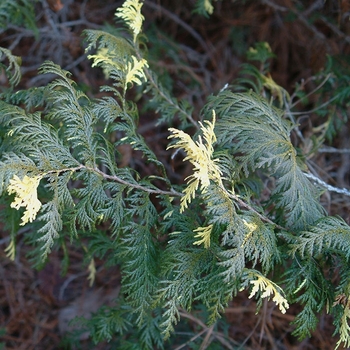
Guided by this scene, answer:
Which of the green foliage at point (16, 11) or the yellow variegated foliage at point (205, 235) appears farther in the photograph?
the green foliage at point (16, 11)

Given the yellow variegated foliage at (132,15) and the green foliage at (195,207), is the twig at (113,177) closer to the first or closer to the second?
the green foliage at (195,207)

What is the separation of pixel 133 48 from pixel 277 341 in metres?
1.84

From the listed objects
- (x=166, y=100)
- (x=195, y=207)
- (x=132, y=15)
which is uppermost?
(x=132, y=15)

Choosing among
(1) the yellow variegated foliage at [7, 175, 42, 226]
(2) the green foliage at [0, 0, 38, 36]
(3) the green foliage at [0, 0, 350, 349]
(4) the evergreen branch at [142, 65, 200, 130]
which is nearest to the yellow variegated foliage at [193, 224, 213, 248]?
(3) the green foliage at [0, 0, 350, 349]

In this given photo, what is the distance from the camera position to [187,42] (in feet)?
11.7

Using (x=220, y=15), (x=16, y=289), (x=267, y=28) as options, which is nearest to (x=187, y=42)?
(x=220, y=15)

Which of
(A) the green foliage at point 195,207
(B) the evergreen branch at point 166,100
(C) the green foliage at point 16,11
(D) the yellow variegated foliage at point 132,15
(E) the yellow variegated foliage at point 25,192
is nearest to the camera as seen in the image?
(E) the yellow variegated foliage at point 25,192

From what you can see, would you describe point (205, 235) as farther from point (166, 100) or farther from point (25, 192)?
point (166, 100)

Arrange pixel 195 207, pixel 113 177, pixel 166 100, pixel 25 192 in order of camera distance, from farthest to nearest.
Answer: pixel 166 100
pixel 195 207
pixel 113 177
pixel 25 192

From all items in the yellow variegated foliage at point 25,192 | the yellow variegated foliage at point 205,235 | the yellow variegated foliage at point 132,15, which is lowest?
the yellow variegated foliage at point 205,235

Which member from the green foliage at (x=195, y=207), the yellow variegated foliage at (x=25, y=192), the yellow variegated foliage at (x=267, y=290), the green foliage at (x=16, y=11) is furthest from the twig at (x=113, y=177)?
the green foliage at (x=16, y=11)

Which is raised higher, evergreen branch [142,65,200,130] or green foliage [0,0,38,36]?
green foliage [0,0,38,36]

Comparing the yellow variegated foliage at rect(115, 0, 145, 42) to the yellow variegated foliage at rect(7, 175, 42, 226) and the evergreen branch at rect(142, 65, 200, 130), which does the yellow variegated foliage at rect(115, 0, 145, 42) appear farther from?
the yellow variegated foliage at rect(7, 175, 42, 226)

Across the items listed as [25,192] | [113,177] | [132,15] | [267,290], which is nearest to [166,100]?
[132,15]
